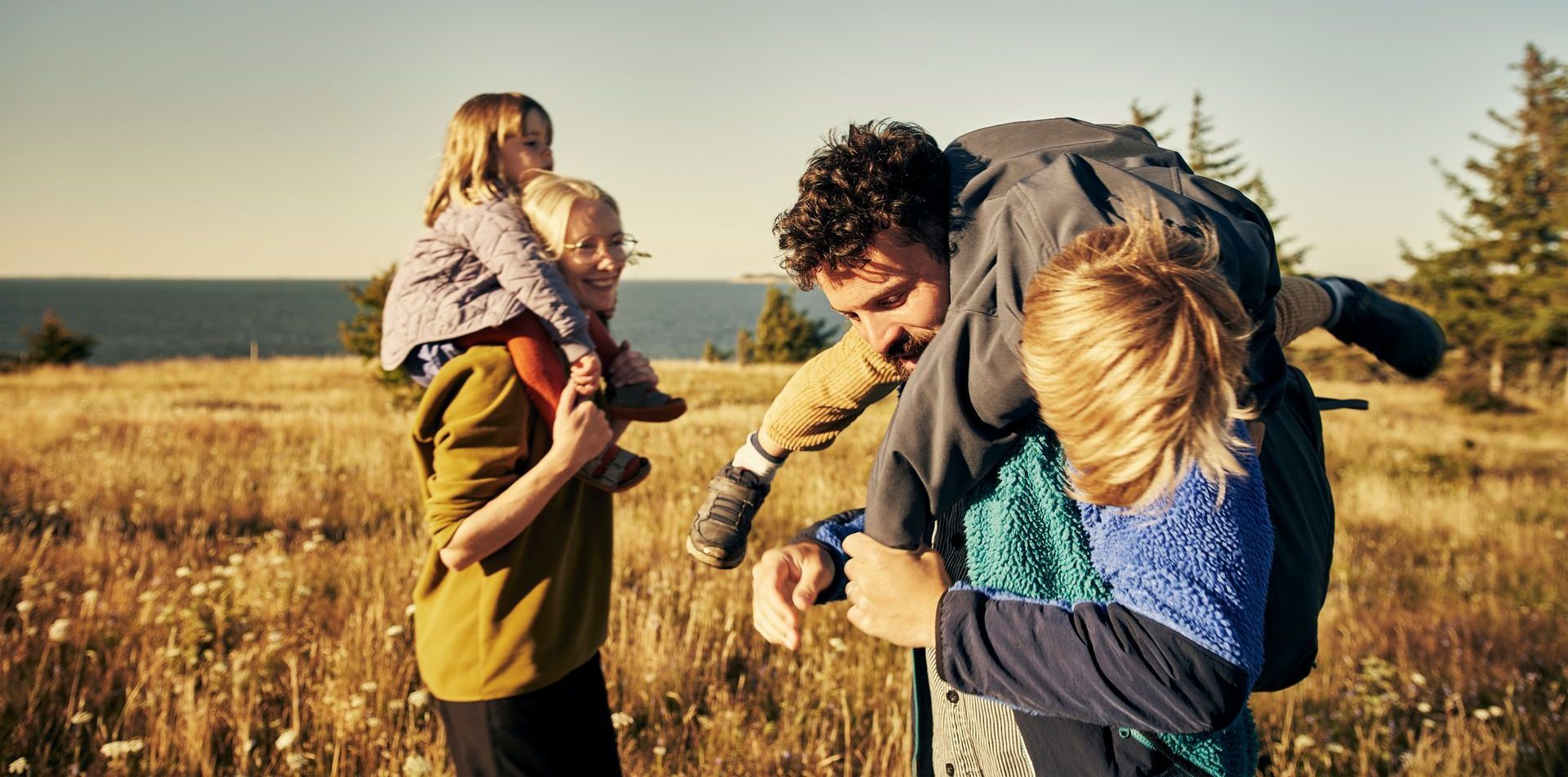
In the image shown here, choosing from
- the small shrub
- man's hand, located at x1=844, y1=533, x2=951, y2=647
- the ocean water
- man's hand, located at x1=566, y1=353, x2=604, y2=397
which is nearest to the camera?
man's hand, located at x1=844, y1=533, x2=951, y2=647

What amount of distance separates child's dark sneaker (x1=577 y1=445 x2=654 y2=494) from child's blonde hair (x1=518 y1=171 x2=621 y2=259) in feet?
2.13

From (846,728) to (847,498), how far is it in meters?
4.21

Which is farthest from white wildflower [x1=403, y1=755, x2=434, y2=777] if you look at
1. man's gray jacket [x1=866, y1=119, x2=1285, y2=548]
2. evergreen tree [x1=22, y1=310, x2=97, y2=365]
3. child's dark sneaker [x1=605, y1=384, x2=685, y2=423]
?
evergreen tree [x1=22, y1=310, x2=97, y2=365]

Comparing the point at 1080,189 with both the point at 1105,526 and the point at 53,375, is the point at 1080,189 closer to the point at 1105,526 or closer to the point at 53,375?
the point at 1105,526

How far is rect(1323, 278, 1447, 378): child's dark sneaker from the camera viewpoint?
2.28 metres

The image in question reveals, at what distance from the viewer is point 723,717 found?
12.1ft

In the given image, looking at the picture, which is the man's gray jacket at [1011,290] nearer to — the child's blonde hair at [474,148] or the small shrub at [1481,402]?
the child's blonde hair at [474,148]

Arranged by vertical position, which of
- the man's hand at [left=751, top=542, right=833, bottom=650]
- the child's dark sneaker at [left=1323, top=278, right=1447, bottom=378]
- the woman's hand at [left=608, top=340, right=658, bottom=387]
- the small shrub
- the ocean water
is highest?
the child's dark sneaker at [left=1323, top=278, right=1447, bottom=378]

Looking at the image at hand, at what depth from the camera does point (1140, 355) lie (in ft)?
3.71

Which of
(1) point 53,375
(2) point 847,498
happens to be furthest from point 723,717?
(1) point 53,375

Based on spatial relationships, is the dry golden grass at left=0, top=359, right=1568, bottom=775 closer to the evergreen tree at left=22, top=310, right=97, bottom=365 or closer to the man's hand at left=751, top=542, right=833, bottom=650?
the man's hand at left=751, top=542, right=833, bottom=650

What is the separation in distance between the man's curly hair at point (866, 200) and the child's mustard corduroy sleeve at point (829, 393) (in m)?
0.38

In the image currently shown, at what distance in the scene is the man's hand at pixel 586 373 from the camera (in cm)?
255

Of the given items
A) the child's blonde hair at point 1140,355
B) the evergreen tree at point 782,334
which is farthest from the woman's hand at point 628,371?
the evergreen tree at point 782,334
